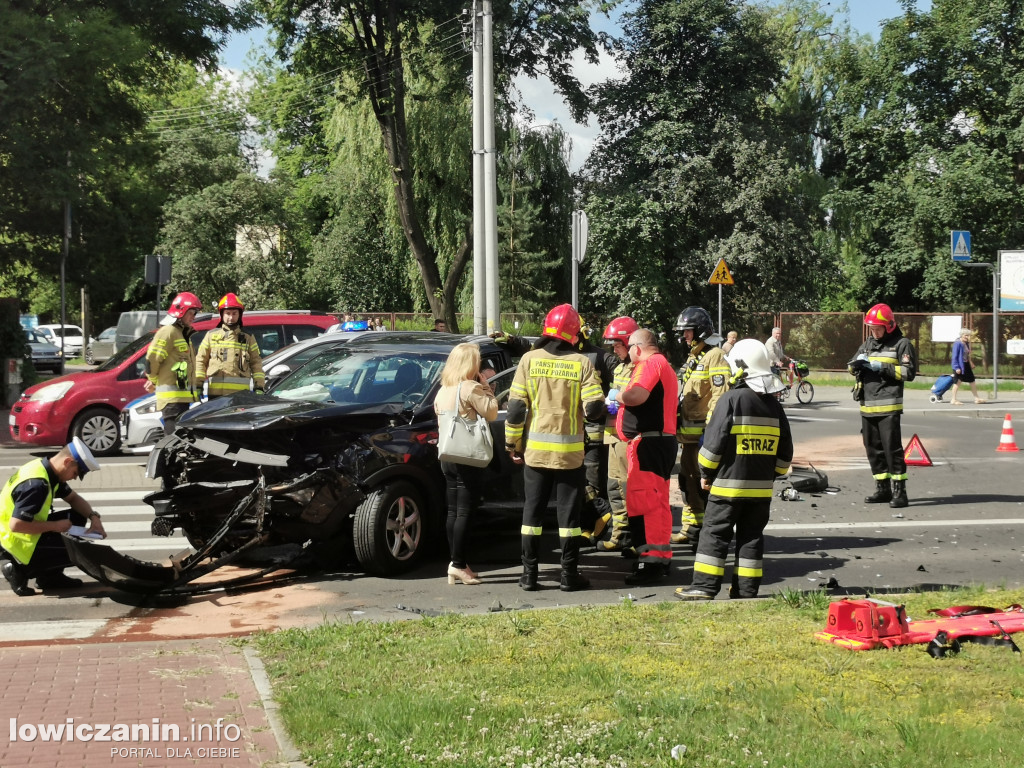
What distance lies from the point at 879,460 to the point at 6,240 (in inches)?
864

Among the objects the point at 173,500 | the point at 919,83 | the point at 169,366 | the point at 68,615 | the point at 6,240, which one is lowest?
the point at 68,615

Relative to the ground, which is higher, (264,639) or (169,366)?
(169,366)

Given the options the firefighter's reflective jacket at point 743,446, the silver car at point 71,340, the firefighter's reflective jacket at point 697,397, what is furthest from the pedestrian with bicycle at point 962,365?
the silver car at point 71,340

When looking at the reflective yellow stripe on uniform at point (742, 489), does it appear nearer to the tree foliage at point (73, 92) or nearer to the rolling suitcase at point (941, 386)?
the tree foliage at point (73, 92)

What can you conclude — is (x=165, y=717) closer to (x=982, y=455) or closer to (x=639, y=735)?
(x=639, y=735)

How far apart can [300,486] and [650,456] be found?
2466 mm

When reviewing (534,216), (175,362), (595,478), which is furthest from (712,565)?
(534,216)

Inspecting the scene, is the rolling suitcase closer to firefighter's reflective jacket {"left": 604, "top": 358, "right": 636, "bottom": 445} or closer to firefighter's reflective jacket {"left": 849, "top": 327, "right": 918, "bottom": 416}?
firefighter's reflective jacket {"left": 849, "top": 327, "right": 918, "bottom": 416}

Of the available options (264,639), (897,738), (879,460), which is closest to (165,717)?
(264,639)

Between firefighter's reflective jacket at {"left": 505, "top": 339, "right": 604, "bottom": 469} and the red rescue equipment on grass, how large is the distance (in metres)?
2.07

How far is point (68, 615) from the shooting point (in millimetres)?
7371

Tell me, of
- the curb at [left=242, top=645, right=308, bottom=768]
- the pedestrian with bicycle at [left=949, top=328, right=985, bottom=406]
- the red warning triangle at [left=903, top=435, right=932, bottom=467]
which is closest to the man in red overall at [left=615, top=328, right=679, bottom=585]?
the curb at [left=242, top=645, right=308, bottom=768]

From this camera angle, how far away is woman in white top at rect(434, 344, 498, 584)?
800cm

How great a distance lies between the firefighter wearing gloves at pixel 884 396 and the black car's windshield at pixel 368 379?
473 centimetres
